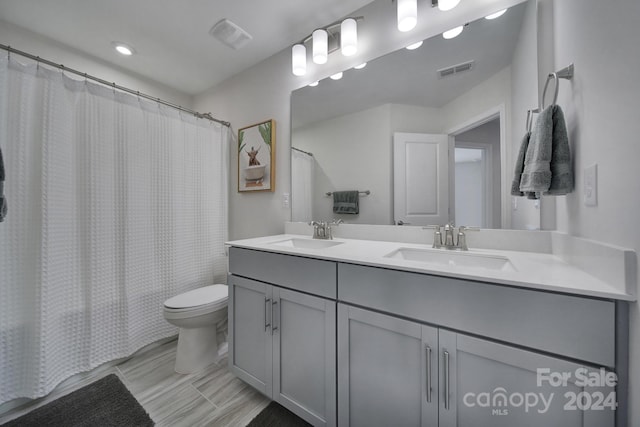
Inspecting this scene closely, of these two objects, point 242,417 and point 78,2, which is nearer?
point 242,417

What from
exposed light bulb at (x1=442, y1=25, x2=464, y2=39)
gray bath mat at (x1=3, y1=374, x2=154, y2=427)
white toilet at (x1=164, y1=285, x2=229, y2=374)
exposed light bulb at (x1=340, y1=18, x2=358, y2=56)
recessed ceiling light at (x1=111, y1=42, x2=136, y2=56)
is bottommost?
gray bath mat at (x1=3, y1=374, x2=154, y2=427)

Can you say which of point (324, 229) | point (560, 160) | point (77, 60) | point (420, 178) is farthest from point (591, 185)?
point (77, 60)

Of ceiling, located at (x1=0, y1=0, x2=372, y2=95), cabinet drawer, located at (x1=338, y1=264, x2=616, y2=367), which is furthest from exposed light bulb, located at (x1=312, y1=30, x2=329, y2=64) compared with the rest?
cabinet drawer, located at (x1=338, y1=264, x2=616, y2=367)

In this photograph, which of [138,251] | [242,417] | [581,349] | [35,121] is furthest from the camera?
[138,251]

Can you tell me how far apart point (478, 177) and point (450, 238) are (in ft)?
1.20

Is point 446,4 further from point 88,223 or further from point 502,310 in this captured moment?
point 88,223

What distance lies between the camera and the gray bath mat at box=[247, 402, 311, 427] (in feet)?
3.70

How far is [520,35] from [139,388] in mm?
2802

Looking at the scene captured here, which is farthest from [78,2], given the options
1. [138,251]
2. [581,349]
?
[581,349]

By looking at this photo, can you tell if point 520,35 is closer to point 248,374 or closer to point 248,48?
point 248,48

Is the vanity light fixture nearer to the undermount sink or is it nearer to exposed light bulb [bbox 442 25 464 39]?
exposed light bulb [bbox 442 25 464 39]

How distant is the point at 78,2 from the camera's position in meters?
1.39

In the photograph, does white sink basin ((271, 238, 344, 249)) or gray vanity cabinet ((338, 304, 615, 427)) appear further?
white sink basin ((271, 238, 344, 249))

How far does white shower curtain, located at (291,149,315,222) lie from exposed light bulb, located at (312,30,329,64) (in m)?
0.65
